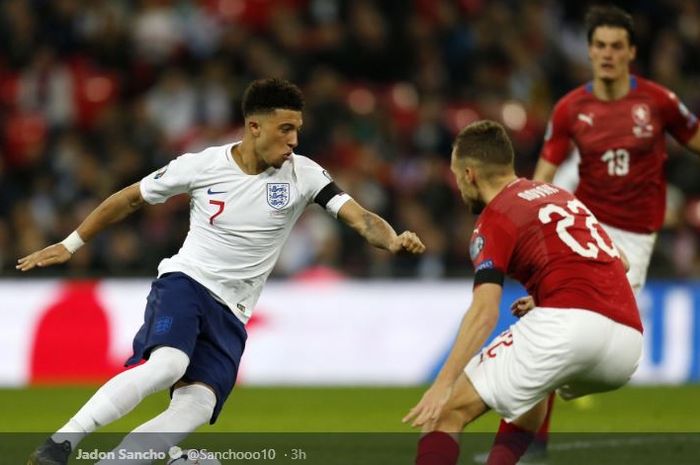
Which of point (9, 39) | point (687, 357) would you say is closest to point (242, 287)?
point (687, 357)

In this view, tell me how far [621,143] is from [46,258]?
11.6 feet

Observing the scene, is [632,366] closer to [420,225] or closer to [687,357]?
[687,357]

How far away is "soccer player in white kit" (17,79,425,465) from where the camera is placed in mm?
6445

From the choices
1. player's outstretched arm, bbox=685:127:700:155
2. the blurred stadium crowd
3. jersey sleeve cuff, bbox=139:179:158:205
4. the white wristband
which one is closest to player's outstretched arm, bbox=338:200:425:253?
jersey sleeve cuff, bbox=139:179:158:205

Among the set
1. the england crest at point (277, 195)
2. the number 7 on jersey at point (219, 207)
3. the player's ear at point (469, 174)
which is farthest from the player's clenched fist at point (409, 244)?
the number 7 on jersey at point (219, 207)

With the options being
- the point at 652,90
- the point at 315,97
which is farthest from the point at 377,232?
the point at 315,97

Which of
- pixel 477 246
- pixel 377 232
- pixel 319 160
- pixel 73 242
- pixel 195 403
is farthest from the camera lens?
pixel 319 160

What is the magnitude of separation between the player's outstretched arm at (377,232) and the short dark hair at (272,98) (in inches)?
21.9

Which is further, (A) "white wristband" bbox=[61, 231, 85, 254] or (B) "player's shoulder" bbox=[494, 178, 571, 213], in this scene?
(A) "white wristband" bbox=[61, 231, 85, 254]

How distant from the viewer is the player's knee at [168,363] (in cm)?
611

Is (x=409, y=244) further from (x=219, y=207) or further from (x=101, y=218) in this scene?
(x=101, y=218)

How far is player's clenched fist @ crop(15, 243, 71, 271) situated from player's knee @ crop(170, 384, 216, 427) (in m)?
0.88

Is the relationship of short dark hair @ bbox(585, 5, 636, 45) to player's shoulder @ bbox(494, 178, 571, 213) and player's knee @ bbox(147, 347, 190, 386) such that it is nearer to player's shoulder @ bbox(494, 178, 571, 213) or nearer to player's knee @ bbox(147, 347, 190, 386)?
player's shoulder @ bbox(494, 178, 571, 213)

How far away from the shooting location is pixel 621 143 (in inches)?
322
